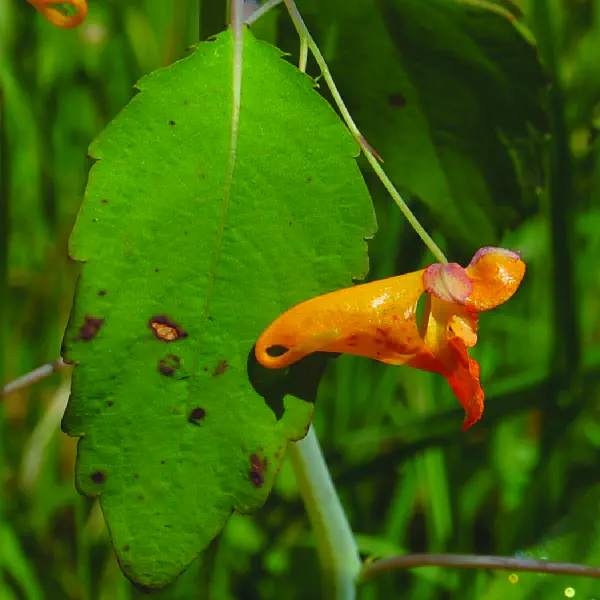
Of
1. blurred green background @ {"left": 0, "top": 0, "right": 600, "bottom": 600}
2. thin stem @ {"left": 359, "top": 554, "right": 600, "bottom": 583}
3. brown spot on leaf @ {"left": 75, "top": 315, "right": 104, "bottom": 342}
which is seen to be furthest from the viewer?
blurred green background @ {"left": 0, "top": 0, "right": 600, "bottom": 600}

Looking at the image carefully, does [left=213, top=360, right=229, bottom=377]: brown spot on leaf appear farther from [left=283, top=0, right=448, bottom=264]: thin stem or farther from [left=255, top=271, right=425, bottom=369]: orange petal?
[left=283, top=0, right=448, bottom=264]: thin stem

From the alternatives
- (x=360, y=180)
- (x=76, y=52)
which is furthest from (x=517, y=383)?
(x=76, y=52)

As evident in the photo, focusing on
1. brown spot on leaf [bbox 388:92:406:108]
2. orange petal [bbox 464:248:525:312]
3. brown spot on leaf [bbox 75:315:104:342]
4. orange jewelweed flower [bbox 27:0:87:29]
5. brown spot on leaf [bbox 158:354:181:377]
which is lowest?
orange petal [bbox 464:248:525:312]

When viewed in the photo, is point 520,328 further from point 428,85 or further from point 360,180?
point 360,180

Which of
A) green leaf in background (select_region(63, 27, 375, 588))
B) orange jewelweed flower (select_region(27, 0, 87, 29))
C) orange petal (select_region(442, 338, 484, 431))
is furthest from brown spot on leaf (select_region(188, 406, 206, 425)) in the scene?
orange jewelweed flower (select_region(27, 0, 87, 29))

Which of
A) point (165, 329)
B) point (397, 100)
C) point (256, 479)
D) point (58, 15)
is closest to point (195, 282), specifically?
point (165, 329)

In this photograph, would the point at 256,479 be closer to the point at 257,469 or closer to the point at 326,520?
the point at 257,469
